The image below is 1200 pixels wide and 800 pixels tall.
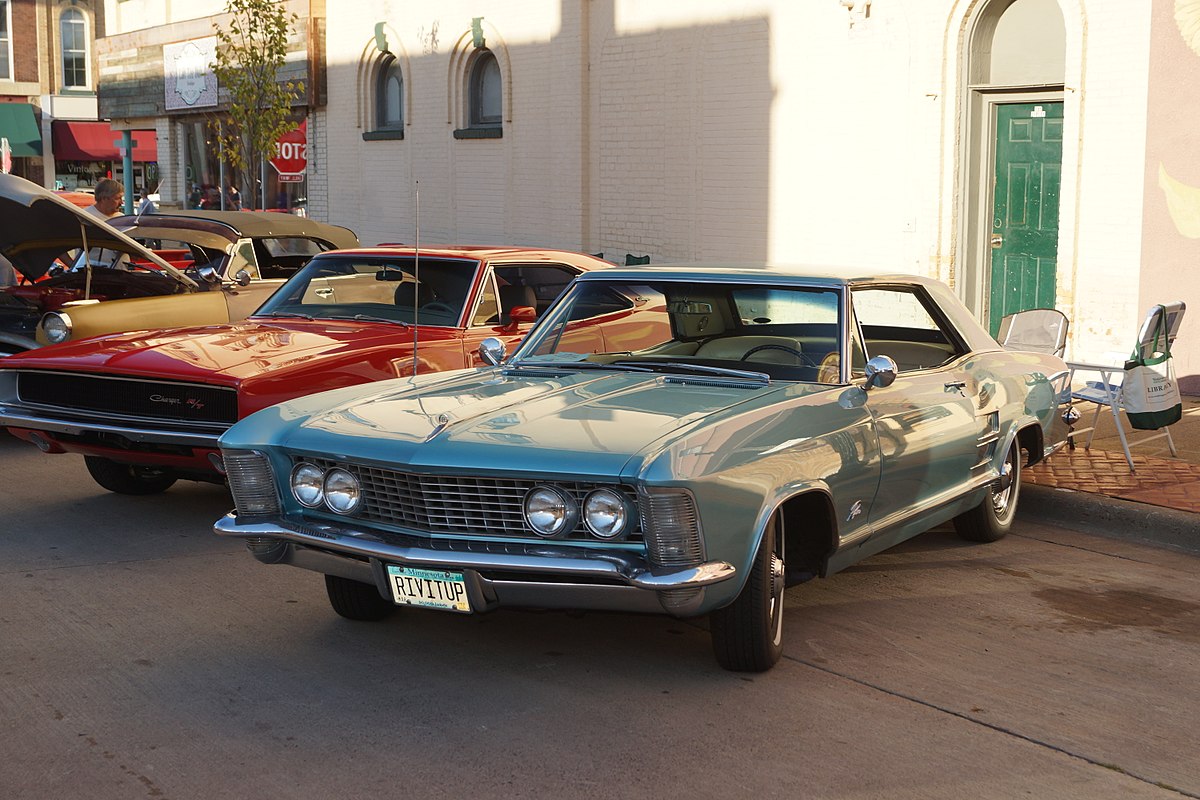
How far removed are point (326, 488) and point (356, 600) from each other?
73 cm

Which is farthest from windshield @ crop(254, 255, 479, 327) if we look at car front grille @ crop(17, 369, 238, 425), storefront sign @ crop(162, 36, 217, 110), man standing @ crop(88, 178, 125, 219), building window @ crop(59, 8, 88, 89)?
building window @ crop(59, 8, 88, 89)

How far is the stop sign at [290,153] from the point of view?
21.5m

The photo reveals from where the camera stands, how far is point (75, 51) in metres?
45.3

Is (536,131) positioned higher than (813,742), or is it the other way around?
(536,131)

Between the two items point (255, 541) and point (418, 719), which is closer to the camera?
point (418, 719)

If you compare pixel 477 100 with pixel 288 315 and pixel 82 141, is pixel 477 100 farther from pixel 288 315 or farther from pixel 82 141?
pixel 82 141

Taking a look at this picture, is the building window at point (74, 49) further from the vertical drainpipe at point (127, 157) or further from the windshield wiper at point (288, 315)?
the windshield wiper at point (288, 315)

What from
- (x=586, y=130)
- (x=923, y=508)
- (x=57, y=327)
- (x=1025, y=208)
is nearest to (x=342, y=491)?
(x=923, y=508)

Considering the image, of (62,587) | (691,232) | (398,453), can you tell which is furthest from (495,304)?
(691,232)

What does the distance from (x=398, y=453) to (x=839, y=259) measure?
9.92 m

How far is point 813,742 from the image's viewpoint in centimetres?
442

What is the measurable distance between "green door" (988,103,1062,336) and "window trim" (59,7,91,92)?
3888 cm

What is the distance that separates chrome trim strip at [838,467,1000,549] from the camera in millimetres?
5445

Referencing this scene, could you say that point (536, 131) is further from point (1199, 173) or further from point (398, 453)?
point (398, 453)
